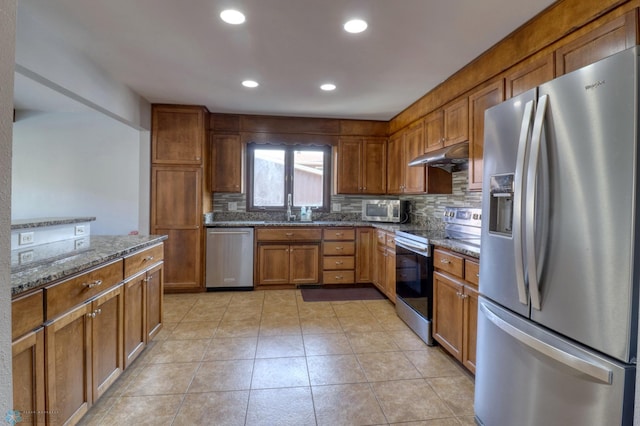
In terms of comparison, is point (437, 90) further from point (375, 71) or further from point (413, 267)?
point (413, 267)

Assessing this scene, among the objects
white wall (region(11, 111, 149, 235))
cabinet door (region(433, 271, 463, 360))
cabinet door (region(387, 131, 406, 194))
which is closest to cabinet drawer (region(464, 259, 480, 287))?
cabinet door (region(433, 271, 463, 360))

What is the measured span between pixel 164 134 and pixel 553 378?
4.24 metres

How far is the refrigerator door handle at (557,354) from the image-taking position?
1037 mm

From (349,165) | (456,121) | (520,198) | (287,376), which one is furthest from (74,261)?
(349,165)

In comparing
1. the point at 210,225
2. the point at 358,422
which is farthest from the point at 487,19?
the point at 210,225

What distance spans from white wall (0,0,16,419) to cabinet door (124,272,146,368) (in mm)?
1502

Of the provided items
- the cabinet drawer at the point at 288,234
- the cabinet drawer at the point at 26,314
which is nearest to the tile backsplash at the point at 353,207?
the cabinet drawer at the point at 288,234

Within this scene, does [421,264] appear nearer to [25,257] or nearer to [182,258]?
[25,257]

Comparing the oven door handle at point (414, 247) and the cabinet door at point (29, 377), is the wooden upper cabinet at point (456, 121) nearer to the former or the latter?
the oven door handle at point (414, 247)

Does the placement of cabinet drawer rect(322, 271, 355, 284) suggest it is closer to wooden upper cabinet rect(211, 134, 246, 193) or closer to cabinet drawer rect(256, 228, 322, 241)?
cabinet drawer rect(256, 228, 322, 241)

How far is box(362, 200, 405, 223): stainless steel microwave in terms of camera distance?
437 cm

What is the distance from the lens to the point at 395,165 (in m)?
4.36

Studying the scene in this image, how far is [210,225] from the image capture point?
4.07m

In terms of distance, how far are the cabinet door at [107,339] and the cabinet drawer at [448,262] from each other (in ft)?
7.37
